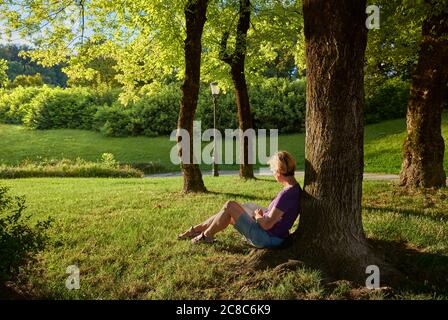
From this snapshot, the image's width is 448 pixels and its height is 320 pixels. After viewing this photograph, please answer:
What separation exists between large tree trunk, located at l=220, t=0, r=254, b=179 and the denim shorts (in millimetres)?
10350

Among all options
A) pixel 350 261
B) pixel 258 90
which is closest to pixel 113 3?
pixel 350 261

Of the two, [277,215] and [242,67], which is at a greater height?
[242,67]

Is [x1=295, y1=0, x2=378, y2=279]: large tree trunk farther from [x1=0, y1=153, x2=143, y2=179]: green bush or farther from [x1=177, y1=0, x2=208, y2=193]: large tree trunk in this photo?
[x1=0, y1=153, x2=143, y2=179]: green bush

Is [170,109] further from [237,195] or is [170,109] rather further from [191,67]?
[237,195]

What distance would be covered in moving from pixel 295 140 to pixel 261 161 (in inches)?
197

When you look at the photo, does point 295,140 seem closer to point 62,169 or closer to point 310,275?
point 62,169

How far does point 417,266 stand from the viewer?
19.2 ft

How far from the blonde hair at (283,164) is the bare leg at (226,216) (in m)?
0.74

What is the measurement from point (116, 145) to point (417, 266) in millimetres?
29013

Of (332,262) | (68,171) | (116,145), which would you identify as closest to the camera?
(332,262)

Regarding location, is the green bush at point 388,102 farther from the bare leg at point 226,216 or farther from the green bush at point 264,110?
the bare leg at point 226,216

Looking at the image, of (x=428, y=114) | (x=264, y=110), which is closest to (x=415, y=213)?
(x=428, y=114)

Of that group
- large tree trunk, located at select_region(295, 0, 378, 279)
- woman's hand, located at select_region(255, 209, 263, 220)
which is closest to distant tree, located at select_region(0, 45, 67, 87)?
woman's hand, located at select_region(255, 209, 263, 220)

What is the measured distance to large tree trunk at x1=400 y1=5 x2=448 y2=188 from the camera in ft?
36.7
